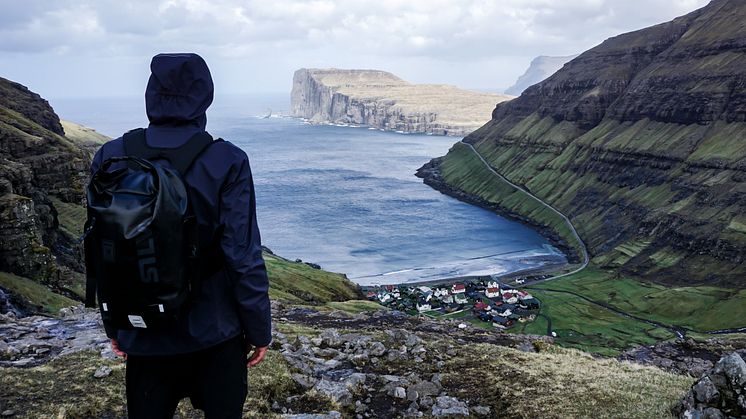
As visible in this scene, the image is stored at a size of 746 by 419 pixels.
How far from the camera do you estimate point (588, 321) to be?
11006cm

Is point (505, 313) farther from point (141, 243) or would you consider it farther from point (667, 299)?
point (141, 243)

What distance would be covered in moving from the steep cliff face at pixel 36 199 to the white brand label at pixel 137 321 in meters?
54.0

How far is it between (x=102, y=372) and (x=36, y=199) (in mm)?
57179

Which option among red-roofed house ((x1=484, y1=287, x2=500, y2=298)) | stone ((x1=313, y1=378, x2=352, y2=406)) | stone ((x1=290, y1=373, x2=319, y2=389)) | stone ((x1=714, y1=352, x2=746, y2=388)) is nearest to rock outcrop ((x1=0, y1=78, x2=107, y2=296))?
stone ((x1=290, y1=373, x2=319, y2=389))

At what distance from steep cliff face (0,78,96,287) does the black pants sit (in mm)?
53236

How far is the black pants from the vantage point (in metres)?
6.23

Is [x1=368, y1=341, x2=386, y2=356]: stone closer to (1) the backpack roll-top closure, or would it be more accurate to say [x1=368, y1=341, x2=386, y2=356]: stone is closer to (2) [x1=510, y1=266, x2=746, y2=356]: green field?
(1) the backpack roll-top closure

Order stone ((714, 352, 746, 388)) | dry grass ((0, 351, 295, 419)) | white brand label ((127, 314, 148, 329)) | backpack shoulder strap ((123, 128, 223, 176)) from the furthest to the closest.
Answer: dry grass ((0, 351, 295, 419)) → stone ((714, 352, 746, 388)) → backpack shoulder strap ((123, 128, 223, 176)) → white brand label ((127, 314, 148, 329))

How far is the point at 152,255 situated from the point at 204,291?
88 cm

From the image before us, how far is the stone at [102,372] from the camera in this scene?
14953mm

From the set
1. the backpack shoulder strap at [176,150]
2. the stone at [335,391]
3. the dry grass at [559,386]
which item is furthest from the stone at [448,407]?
the backpack shoulder strap at [176,150]

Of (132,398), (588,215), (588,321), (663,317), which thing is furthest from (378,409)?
(588,215)

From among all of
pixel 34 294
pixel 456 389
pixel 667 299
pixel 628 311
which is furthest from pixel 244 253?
pixel 667 299

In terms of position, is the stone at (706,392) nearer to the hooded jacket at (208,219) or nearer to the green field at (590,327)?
the hooded jacket at (208,219)
